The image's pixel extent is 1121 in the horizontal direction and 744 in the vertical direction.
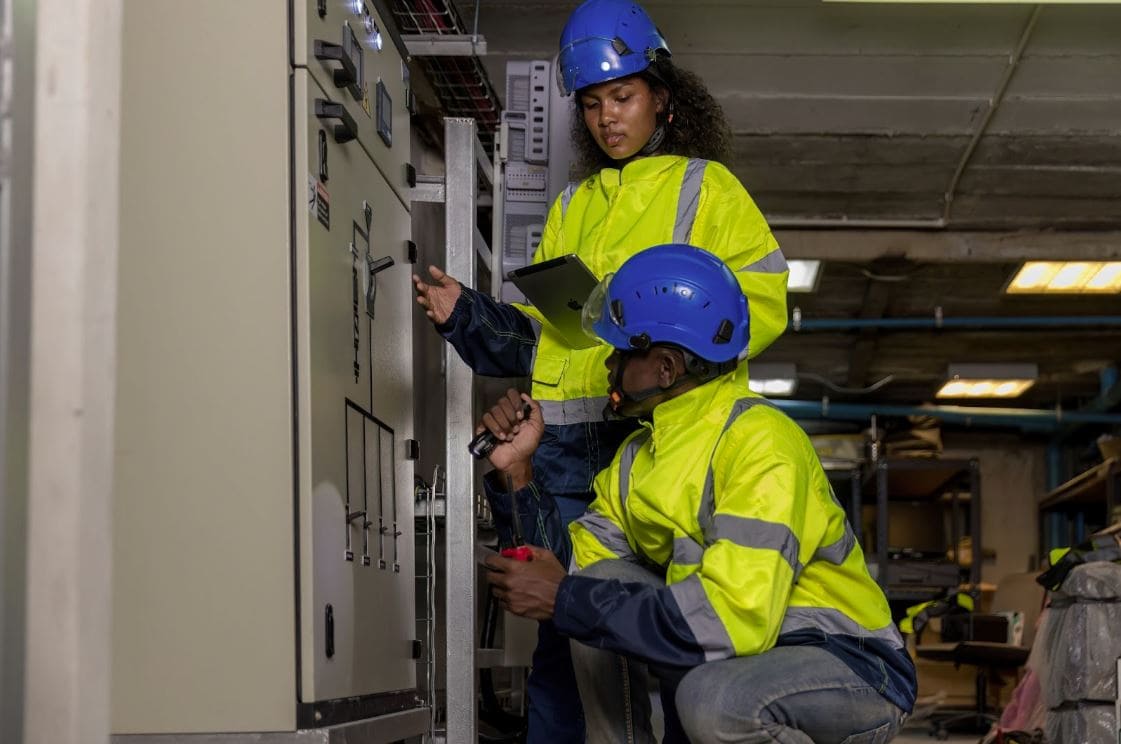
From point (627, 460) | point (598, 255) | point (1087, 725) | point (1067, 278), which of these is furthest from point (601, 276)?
point (1067, 278)

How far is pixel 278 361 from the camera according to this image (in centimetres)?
251

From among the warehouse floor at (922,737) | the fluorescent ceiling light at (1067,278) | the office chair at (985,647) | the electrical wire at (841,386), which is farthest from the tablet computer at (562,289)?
the electrical wire at (841,386)

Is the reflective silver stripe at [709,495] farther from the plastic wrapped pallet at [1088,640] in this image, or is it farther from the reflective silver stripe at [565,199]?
the plastic wrapped pallet at [1088,640]

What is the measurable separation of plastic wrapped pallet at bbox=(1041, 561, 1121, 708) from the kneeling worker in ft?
10.4

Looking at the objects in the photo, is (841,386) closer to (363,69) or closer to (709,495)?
(363,69)

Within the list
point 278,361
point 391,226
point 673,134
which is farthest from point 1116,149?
point 278,361

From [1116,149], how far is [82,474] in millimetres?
6879

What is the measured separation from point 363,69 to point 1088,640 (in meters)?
3.80

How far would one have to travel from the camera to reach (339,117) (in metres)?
2.74

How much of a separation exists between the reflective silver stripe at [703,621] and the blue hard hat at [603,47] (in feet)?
4.42

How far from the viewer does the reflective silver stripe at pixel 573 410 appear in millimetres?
3166

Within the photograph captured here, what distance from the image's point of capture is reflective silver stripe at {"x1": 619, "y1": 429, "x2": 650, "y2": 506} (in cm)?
281

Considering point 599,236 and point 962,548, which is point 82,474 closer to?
point 599,236

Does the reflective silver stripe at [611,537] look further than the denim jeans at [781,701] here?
Yes
